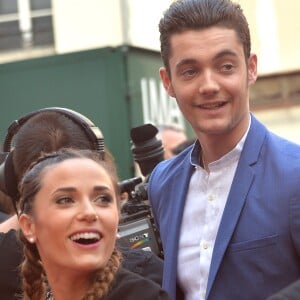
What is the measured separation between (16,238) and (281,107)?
13.0m

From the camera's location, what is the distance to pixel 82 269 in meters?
2.29

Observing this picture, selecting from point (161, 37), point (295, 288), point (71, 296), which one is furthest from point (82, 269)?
point (295, 288)

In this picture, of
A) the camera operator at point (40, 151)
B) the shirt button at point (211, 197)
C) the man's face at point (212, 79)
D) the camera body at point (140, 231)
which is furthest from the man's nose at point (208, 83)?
the camera body at point (140, 231)

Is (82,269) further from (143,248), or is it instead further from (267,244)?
(143,248)

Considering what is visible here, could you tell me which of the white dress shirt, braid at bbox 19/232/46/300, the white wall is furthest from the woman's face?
the white wall

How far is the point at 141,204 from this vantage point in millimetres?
3164

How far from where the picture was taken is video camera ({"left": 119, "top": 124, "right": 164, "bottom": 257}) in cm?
303

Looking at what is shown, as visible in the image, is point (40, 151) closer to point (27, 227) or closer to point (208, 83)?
point (27, 227)

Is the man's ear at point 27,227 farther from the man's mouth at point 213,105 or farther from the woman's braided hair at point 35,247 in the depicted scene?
the man's mouth at point 213,105

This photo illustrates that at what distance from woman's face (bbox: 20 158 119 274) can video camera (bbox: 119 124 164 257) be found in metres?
0.60

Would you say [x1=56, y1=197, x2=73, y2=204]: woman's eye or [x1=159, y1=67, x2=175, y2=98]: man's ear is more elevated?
[x1=159, y1=67, x2=175, y2=98]: man's ear

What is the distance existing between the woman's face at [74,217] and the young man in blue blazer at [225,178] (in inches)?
10.2

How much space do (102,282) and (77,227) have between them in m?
0.15

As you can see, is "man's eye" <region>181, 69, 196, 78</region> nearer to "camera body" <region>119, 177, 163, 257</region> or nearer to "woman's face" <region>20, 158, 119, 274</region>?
"woman's face" <region>20, 158, 119, 274</region>
